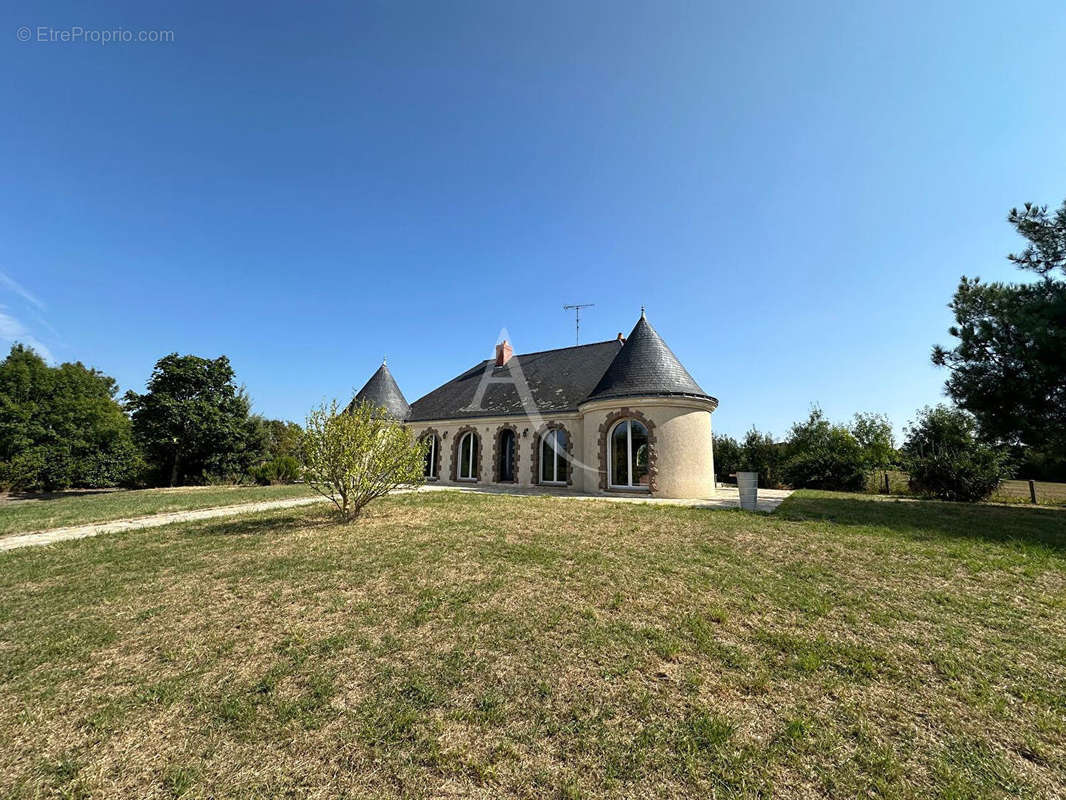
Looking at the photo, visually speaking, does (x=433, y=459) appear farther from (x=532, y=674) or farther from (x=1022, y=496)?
(x=1022, y=496)

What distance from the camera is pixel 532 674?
10.4ft

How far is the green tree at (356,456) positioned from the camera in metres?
8.47

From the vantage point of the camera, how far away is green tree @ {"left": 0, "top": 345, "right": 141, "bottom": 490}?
63.7 ft

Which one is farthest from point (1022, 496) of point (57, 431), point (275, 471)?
point (57, 431)

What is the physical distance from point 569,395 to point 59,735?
16.2 meters

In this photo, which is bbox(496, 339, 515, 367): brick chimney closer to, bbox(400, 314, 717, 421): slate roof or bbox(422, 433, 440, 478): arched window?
bbox(400, 314, 717, 421): slate roof

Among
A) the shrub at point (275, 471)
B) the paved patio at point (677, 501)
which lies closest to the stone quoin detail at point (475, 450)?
the paved patio at point (677, 501)

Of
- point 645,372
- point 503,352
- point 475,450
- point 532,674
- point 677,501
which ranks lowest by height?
point 532,674

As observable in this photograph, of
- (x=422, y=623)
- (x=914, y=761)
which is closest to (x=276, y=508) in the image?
(x=422, y=623)

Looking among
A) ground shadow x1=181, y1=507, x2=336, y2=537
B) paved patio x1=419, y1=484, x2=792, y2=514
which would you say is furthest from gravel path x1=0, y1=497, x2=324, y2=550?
paved patio x1=419, y1=484, x2=792, y2=514

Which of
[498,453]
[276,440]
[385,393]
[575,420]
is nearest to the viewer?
[575,420]

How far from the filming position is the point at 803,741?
251 centimetres

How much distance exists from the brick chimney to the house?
6 centimetres

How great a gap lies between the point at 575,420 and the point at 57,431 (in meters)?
26.1
